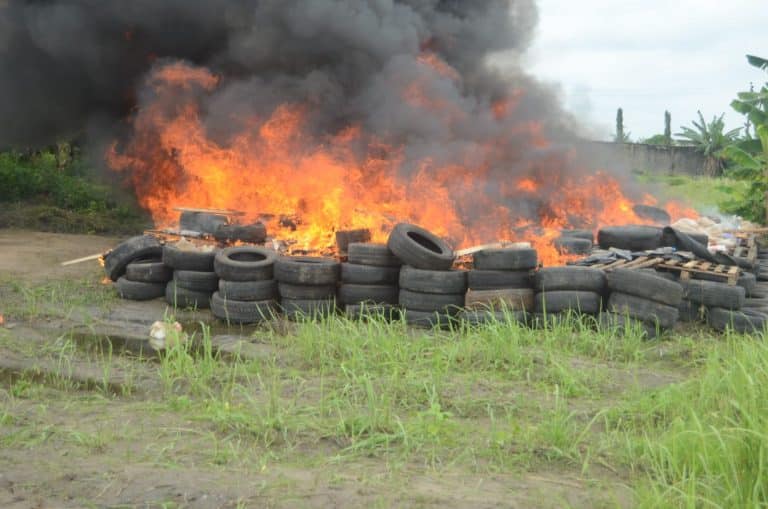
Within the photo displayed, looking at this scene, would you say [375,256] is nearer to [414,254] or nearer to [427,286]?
[414,254]

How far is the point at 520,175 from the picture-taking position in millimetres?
13750

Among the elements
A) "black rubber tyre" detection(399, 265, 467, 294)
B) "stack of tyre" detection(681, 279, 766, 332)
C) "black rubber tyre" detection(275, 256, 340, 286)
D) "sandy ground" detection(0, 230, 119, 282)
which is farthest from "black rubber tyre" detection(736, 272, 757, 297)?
"sandy ground" detection(0, 230, 119, 282)

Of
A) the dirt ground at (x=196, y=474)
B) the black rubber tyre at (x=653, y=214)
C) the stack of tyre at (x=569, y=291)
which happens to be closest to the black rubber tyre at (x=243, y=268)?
the stack of tyre at (x=569, y=291)

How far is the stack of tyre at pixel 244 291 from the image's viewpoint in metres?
9.39

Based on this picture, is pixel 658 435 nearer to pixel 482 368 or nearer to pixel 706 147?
pixel 482 368

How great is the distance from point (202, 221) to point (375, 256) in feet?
13.9

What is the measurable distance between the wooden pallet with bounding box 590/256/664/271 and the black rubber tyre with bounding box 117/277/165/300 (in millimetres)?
5795

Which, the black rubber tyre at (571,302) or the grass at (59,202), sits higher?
the grass at (59,202)

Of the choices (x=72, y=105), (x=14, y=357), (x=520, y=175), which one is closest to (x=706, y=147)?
(x=520, y=175)

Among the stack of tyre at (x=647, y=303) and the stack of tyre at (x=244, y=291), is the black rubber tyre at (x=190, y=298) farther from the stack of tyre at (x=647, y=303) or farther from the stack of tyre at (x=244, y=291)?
the stack of tyre at (x=647, y=303)

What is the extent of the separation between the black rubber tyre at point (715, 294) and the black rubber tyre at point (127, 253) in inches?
280

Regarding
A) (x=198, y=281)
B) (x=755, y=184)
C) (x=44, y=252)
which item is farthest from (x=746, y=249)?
(x=44, y=252)

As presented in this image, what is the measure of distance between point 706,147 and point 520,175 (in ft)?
99.9

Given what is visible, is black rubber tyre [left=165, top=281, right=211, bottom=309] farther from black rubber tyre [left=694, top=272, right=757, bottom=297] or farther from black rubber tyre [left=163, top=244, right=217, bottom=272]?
black rubber tyre [left=694, top=272, right=757, bottom=297]
